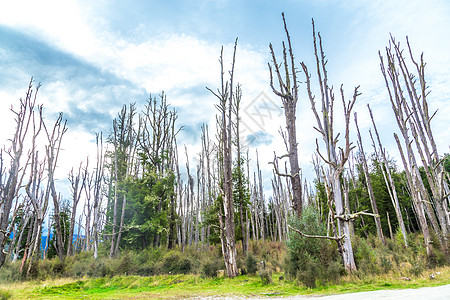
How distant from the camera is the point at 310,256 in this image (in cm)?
775

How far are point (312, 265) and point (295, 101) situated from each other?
6.75 m

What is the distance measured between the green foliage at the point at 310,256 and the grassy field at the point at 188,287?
32 cm

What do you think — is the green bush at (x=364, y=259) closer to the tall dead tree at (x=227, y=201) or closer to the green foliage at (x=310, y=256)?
the green foliage at (x=310, y=256)

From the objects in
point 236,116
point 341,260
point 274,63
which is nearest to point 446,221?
point 341,260

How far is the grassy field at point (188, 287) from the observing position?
21.0 feet

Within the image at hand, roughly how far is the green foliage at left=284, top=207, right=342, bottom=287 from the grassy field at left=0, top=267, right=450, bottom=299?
32 cm

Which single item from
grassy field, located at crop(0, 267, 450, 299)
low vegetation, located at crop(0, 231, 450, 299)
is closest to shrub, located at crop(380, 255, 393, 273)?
low vegetation, located at crop(0, 231, 450, 299)

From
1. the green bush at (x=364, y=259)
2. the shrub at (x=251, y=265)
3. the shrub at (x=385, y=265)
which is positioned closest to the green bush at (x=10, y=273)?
the shrub at (x=251, y=265)

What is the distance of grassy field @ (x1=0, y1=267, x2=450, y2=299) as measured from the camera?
641 centimetres

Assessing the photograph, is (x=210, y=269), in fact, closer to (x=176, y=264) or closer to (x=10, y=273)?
(x=176, y=264)

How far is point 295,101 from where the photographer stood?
11289mm

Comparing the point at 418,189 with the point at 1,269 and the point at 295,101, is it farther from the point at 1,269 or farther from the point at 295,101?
the point at 1,269

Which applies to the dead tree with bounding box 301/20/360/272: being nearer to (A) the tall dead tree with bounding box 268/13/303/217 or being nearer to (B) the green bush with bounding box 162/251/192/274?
(A) the tall dead tree with bounding box 268/13/303/217

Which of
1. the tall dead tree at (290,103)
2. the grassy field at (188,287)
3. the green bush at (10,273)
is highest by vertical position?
the tall dead tree at (290,103)
